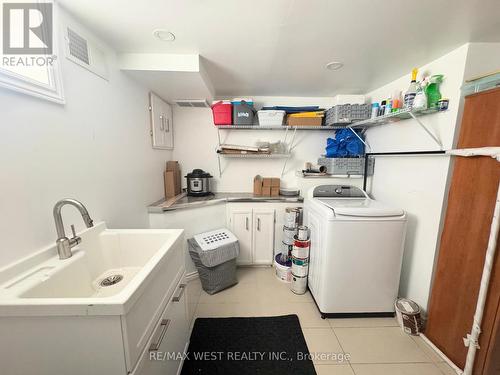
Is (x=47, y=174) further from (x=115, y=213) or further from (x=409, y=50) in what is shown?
(x=409, y=50)

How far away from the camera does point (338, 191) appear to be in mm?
2348

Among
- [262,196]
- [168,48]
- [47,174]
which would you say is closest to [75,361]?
[47,174]

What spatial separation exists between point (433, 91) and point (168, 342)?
8.19ft

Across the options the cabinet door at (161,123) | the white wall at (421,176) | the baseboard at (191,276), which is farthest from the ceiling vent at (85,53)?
the white wall at (421,176)

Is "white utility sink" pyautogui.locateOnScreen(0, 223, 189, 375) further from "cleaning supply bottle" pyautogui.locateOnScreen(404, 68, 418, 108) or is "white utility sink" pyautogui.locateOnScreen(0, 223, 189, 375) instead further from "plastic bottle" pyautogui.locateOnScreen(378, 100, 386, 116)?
"plastic bottle" pyautogui.locateOnScreen(378, 100, 386, 116)

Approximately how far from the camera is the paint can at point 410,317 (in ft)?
5.27

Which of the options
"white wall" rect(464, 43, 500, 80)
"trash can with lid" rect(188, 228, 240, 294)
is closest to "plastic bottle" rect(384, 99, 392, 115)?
"white wall" rect(464, 43, 500, 80)

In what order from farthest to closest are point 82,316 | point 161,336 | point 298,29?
point 298,29
point 161,336
point 82,316

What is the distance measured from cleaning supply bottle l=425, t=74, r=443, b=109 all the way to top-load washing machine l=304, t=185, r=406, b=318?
870 mm

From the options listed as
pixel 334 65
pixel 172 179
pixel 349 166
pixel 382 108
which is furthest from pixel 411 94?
pixel 172 179

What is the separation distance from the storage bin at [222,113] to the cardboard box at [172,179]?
0.83 metres

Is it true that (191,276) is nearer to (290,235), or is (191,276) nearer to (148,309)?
(290,235)

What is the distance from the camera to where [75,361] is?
716mm

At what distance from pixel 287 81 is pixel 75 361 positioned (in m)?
2.52
